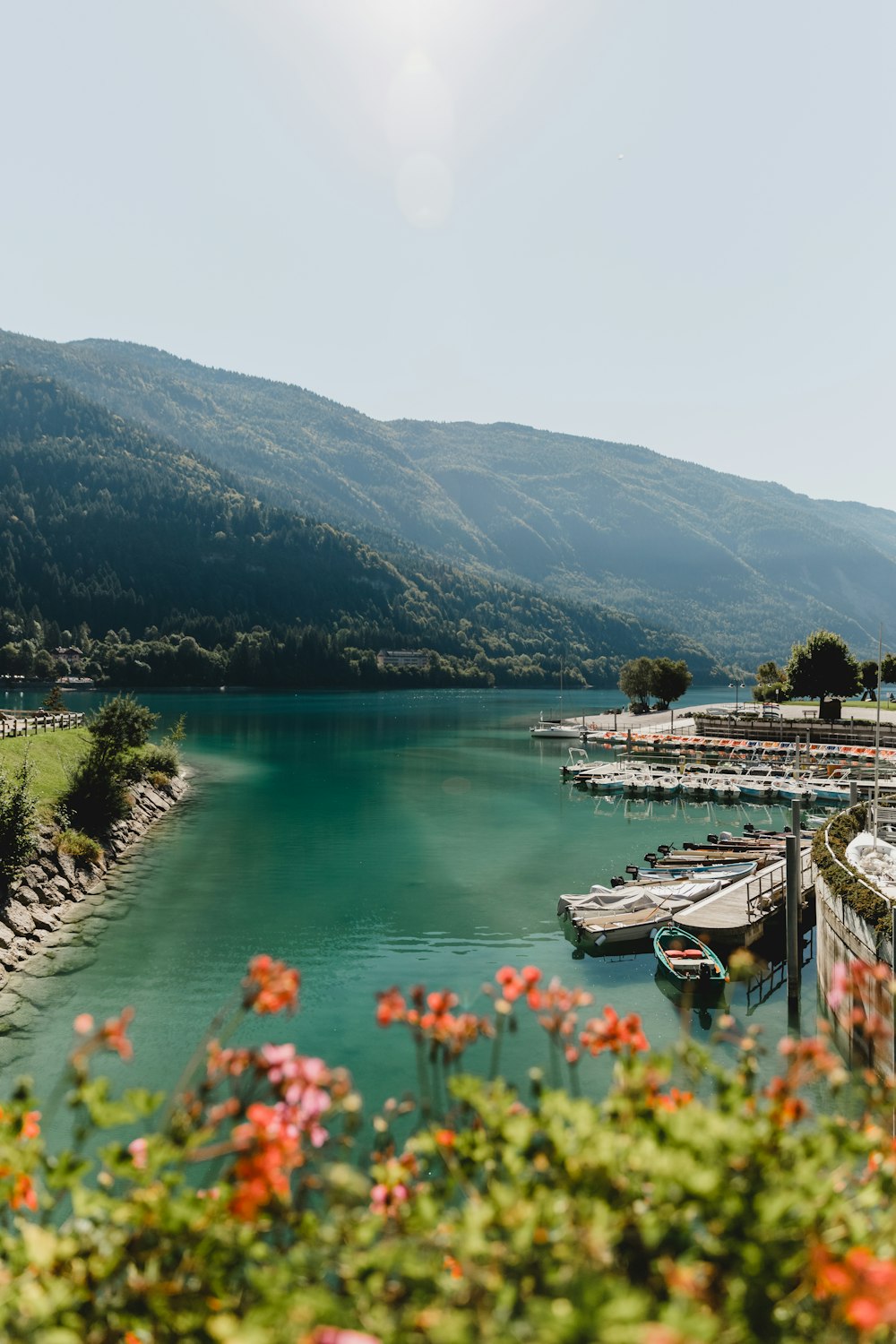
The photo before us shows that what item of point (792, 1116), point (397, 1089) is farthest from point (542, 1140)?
point (397, 1089)

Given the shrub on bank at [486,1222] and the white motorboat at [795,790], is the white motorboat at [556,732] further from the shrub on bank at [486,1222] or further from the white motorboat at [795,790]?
the shrub on bank at [486,1222]

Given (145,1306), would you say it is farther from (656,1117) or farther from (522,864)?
(522,864)

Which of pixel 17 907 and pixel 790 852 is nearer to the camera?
pixel 790 852

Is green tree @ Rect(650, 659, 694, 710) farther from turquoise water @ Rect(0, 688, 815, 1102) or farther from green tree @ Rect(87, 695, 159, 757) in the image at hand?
green tree @ Rect(87, 695, 159, 757)

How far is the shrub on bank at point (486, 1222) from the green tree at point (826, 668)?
92.8 meters

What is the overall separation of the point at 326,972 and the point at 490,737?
80.8m

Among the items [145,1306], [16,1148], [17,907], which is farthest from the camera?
[17,907]

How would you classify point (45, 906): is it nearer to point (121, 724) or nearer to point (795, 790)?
point (121, 724)

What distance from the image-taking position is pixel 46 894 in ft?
91.7

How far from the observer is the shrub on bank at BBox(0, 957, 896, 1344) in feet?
9.38

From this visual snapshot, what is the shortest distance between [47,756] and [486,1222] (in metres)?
45.8

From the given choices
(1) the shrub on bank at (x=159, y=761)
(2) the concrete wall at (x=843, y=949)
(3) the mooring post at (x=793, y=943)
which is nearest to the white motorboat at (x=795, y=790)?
(2) the concrete wall at (x=843, y=949)

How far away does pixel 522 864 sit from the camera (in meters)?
38.4

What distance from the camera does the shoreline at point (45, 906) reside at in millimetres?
22906
